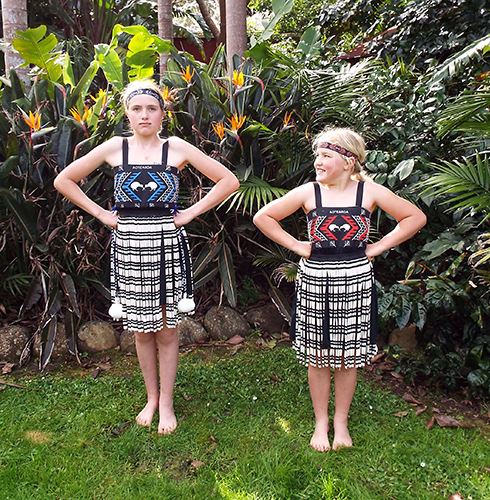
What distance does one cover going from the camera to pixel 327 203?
7.98 ft

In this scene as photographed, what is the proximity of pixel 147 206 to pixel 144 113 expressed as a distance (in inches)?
17.8

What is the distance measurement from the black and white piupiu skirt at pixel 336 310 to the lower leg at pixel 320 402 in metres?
0.10

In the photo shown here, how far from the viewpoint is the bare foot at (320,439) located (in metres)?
2.67

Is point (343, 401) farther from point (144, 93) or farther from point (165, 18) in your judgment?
point (165, 18)

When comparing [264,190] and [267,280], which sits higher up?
[264,190]

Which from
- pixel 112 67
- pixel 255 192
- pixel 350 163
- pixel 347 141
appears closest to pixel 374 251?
pixel 350 163

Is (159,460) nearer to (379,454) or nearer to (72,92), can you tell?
(379,454)

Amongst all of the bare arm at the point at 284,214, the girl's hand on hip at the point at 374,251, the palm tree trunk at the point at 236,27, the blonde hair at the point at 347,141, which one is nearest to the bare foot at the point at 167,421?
the bare arm at the point at 284,214

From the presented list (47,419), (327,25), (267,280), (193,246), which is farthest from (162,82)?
(327,25)

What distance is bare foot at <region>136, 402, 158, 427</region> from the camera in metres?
2.92

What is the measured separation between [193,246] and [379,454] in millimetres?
2184

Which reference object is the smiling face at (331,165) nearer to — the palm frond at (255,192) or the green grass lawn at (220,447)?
the palm frond at (255,192)

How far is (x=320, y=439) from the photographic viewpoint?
2.70m

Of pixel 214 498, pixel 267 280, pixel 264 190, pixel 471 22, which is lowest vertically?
pixel 214 498
